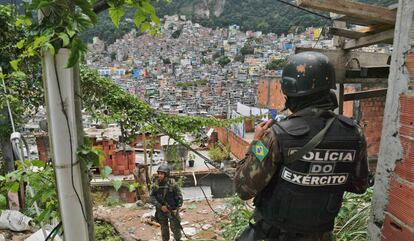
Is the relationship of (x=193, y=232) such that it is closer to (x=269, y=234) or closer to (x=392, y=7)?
(x=269, y=234)

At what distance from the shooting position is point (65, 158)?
130 centimetres

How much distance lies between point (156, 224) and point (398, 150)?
545 centimetres

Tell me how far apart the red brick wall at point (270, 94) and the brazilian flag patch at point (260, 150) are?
1977 cm

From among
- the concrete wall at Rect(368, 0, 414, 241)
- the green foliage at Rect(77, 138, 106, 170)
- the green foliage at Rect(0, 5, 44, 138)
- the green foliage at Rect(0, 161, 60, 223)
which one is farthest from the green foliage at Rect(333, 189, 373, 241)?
the green foliage at Rect(0, 5, 44, 138)

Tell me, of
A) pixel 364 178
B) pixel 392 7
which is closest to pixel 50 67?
pixel 364 178

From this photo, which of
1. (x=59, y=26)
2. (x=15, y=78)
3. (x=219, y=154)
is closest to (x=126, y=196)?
(x=219, y=154)

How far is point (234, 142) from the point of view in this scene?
1623 cm

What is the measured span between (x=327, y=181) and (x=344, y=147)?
0.18m

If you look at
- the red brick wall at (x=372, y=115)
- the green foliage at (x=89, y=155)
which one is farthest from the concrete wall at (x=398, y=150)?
the red brick wall at (x=372, y=115)

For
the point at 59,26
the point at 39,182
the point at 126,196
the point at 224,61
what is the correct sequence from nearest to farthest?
the point at 59,26 < the point at 39,182 < the point at 126,196 < the point at 224,61

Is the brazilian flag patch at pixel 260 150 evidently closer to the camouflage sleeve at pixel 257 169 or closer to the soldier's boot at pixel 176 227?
the camouflage sleeve at pixel 257 169

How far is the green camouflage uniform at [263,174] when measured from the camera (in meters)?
1.60

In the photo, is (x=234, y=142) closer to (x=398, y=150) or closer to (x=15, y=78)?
(x=15, y=78)

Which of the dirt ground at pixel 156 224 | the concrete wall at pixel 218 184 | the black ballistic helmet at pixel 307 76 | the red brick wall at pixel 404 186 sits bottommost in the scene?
the concrete wall at pixel 218 184
